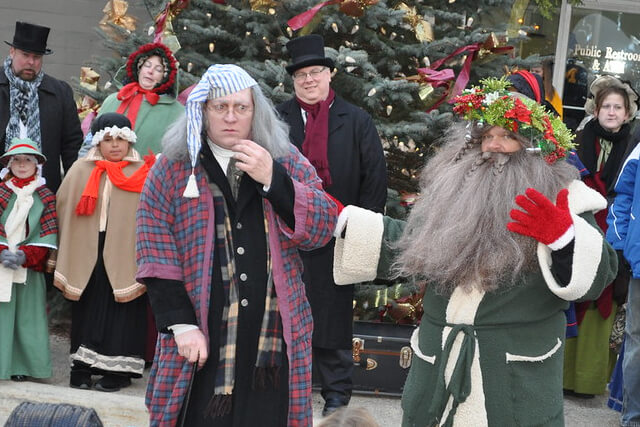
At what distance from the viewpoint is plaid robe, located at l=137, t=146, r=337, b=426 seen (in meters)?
3.37

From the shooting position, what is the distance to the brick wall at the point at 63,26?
9.05 meters

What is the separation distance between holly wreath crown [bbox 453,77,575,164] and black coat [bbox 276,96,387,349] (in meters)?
2.02

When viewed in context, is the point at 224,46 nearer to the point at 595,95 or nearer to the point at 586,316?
the point at 595,95

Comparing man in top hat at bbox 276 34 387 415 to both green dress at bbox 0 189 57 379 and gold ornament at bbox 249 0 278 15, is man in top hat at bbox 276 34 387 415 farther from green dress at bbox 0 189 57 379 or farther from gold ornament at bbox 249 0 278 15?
green dress at bbox 0 189 57 379

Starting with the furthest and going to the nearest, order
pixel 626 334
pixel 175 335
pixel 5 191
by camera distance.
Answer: pixel 5 191 → pixel 626 334 → pixel 175 335

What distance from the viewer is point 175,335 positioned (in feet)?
10.9

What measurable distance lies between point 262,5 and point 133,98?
1.24 meters

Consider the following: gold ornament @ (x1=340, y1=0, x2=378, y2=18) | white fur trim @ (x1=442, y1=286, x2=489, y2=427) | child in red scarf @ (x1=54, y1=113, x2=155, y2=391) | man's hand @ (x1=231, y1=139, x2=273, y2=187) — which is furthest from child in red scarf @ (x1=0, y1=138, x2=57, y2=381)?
white fur trim @ (x1=442, y1=286, x2=489, y2=427)

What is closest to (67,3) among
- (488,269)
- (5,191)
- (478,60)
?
(5,191)

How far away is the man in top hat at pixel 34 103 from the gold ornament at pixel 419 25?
253cm

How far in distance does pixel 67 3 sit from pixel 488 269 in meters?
6.92

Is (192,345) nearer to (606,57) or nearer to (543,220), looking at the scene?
(543,220)

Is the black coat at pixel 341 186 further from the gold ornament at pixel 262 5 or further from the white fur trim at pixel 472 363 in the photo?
the white fur trim at pixel 472 363

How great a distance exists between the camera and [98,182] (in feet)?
19.3
